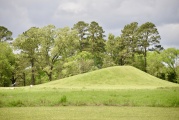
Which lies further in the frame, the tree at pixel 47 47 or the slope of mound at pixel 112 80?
the tree at pixel 47 47

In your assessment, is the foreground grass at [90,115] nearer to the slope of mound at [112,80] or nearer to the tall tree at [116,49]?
the slope of mound at [112,80]

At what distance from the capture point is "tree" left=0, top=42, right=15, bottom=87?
70.4 meters

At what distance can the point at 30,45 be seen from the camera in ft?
249

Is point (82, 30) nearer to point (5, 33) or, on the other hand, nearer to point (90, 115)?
point (5, 33)

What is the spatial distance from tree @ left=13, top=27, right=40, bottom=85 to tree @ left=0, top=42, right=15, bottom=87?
3.05m

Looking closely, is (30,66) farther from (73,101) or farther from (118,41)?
(73,101)

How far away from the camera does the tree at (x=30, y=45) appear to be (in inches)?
2972

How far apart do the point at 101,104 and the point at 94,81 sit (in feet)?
111

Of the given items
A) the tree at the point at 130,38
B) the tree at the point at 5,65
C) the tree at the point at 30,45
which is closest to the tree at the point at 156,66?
the tree at the point at 130,38

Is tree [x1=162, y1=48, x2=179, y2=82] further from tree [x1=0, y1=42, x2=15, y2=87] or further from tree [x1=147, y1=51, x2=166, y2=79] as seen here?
tree [x1=0, y1=42, x2=15, y2=87]

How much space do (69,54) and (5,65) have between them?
20.1m

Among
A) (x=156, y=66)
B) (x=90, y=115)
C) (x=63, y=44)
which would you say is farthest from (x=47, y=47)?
(x=90, y=115)

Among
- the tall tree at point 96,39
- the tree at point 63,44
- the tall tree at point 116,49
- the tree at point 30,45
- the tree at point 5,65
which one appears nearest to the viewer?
the tree at point 5,65

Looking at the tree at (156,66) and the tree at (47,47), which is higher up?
the tree at (47,47)
